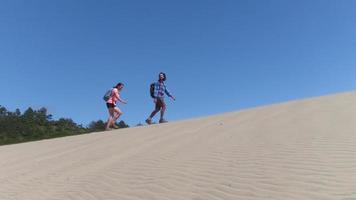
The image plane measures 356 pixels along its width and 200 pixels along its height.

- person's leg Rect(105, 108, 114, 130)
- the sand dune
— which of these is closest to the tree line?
person's leg Rect(105, 108, 114, 130)

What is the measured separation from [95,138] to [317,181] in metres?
9.11

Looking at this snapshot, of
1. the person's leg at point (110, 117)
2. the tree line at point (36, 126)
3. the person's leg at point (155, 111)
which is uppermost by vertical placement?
the tree line at point (36, 126)

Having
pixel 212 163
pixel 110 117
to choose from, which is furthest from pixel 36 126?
pixel 212 163

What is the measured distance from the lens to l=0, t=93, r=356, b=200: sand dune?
6.73 metres

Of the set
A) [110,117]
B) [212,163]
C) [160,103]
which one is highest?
[160,103]

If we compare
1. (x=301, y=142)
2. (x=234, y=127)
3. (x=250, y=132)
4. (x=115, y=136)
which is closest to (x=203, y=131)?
(x=234, y=127)

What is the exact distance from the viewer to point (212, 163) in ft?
27.5

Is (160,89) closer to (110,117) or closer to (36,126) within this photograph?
(110,117)

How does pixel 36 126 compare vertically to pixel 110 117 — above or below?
above

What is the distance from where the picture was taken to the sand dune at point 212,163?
265 inches

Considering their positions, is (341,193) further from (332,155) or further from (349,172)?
(332,155)

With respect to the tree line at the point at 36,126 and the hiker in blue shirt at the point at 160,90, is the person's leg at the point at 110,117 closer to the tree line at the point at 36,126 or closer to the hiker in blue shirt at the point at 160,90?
the hiker in blue shirt at the point at 160,90

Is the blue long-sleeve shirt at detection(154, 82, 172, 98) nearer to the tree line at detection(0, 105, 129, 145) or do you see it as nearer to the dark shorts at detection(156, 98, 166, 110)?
the dark shorts at detection(156, 98, 166, 110)

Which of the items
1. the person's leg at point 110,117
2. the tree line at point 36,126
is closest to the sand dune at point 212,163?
the person's leg at point 110,117
